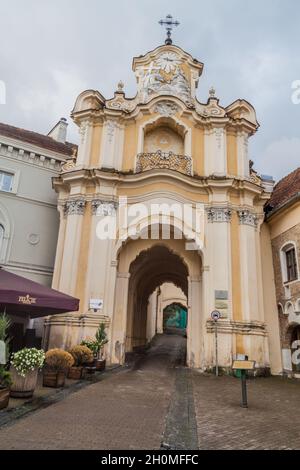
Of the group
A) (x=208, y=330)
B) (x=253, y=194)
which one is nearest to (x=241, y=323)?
(x=208, y=330)

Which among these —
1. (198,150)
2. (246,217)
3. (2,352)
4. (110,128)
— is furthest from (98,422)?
(198,150)

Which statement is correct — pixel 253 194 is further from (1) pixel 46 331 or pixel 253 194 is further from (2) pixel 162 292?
(2) pixel 162 292

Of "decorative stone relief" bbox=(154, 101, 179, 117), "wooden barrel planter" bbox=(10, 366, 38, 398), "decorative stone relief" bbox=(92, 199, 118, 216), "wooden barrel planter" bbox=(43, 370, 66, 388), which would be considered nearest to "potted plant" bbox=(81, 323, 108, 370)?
"wooden barrel planter" bbox=(43, 370, 66, 388)

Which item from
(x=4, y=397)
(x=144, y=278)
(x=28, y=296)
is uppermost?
(x=144, y=278)

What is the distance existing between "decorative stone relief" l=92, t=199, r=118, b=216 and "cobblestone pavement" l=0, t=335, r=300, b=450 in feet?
28.3

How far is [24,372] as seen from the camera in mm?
8266

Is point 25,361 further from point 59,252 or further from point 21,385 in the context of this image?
point 59,252

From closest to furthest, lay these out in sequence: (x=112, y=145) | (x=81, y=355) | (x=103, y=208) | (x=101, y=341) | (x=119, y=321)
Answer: (x=81, y=355) → (x=101, y=341) → (x=119, y=321) → (x=103, y=208) → (x=112, y=145)

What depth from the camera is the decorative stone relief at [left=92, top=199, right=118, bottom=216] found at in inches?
696

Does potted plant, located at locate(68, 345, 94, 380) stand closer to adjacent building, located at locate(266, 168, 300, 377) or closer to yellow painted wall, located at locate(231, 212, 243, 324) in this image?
yellow painted wall, located at locate(231, 212, 243, 324)

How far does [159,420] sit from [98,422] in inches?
47.7

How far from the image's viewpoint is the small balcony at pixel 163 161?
1855cm

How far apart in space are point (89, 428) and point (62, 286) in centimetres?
1103

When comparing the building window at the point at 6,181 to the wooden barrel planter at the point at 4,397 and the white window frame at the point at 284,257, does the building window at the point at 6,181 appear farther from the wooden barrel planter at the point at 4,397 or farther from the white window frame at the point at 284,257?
the white window frame at the point at 284,257
